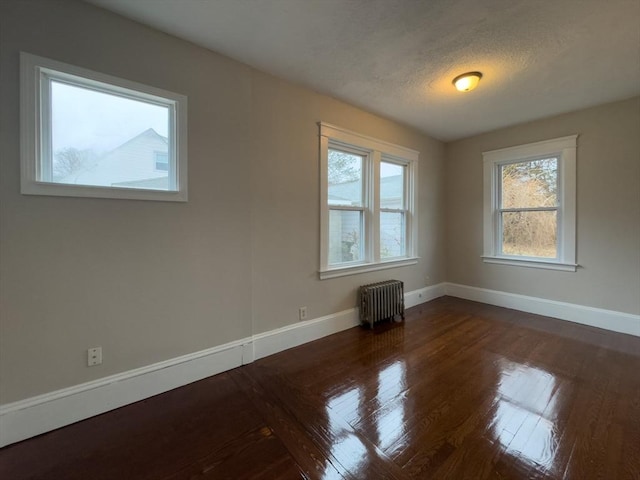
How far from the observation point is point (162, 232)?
2129 millimetres

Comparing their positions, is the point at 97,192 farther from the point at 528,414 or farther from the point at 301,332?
the point at 528,414

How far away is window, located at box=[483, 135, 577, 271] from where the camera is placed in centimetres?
367

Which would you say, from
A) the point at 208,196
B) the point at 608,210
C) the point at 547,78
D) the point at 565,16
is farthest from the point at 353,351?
the point at 608,210

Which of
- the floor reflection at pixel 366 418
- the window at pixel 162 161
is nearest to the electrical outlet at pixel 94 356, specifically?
the window at pixel 162 161

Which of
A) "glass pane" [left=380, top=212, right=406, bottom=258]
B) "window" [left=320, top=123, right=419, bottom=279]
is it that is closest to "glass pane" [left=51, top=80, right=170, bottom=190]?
"window" [left=320, top=123, right=419, bottom=279]

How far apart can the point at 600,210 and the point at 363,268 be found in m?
3.01

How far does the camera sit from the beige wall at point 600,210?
126 inches

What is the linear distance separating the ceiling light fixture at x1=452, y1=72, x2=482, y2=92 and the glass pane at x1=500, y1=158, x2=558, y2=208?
2.07 metres

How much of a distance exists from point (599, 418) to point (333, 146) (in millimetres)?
3198

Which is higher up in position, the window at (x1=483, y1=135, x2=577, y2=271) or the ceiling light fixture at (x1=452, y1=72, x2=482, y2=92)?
the ceiling light fixture at (x1=452, y1=72, x2=482, y2=92)

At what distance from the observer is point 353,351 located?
2.81 metres

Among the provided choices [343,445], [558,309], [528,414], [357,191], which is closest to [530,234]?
[558,309]

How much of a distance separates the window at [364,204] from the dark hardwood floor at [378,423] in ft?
4.03

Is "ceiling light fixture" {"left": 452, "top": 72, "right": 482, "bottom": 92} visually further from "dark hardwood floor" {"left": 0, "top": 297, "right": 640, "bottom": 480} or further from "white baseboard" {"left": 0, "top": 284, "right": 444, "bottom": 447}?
"white baseboard" {"left": 0, "top": 284, "right": 444, "bottom": 447}
